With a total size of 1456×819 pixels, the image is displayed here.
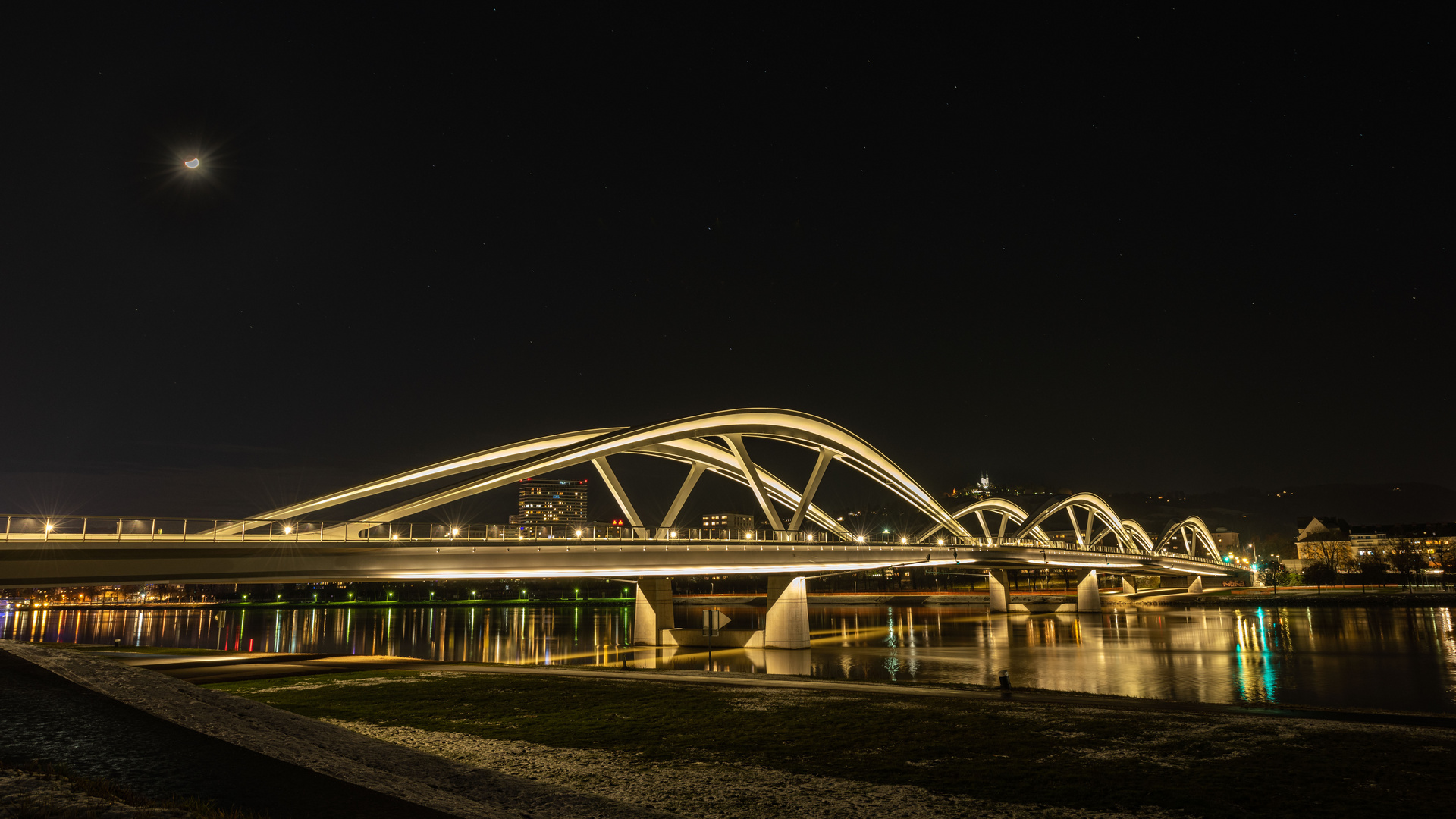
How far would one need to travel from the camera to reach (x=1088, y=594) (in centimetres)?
9400

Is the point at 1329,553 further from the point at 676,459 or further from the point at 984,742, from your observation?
the point at 984,742

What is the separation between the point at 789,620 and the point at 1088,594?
6157 centimetres

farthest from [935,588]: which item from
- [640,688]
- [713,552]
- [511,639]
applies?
[640,688]

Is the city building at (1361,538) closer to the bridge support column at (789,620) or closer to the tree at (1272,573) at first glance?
the tree at (1272,573)

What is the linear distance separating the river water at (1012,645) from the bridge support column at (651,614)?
1.97 meters

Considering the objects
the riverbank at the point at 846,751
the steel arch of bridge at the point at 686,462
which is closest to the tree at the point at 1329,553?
the steel arch of bridge at the point at 686,462

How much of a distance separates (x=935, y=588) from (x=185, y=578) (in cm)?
16514

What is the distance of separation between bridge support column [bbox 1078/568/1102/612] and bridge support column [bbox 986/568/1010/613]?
8.44m

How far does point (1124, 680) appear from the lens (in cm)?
2980

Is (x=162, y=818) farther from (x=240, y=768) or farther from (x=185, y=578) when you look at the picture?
(x=185, y=578)

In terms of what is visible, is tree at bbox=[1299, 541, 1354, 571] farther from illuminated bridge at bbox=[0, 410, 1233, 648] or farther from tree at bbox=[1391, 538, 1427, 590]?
illuminated bridge at bbox=[0, 410, 1233, 648]

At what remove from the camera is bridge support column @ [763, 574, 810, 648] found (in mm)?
47438

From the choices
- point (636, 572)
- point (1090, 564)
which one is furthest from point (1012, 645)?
point (1090, 564)

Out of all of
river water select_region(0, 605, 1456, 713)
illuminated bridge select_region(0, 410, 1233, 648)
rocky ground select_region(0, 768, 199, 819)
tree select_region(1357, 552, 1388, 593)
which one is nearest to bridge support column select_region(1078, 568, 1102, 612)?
river water select_region(0, 605, 1456, 713)
